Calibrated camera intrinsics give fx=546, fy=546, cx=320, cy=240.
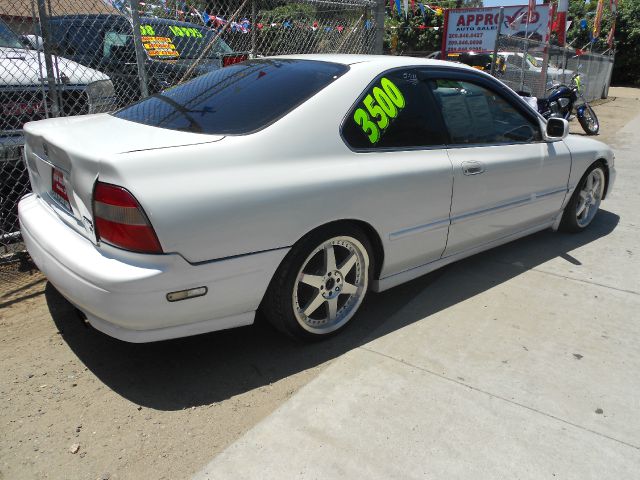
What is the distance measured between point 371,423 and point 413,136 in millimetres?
1698

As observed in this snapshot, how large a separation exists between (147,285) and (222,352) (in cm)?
87

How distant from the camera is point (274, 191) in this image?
2.56 metres

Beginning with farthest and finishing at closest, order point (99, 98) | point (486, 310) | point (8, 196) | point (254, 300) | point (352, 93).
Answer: point (99, 98) < point (8, 196) < point (486, 310) < point (352, 93) < point (254, 300)

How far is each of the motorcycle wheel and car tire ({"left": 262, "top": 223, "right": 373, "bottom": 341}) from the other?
10012 mm

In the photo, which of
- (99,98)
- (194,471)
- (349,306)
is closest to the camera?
(194,471)

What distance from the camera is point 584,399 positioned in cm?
270

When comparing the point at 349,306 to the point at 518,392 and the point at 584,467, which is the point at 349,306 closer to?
the point at 518,392

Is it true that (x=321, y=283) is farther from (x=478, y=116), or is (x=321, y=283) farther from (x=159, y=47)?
(x=159, y=47)

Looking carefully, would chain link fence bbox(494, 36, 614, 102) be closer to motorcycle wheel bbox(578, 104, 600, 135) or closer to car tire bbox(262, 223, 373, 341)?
motorcycle wheel bbox(578, 104, 600, 135)

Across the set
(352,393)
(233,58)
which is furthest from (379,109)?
(233,58)

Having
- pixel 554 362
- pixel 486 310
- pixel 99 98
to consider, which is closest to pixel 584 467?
pixel 554 362

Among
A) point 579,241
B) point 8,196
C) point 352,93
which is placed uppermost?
point 352,93

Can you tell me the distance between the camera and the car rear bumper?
231cm

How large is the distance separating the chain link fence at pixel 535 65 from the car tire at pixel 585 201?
253 inches
